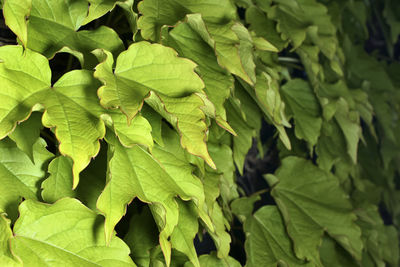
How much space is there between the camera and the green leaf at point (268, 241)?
2.18 ft

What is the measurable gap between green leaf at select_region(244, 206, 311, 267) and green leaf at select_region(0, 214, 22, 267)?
37 cm

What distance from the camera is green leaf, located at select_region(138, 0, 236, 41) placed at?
1.55 ft

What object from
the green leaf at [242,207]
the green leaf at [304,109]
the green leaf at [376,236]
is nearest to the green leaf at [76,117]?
the green leaf at [242,207]

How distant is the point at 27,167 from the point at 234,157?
312 millimetres

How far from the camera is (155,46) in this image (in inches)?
17.1

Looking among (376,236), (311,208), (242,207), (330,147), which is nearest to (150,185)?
(242,207)

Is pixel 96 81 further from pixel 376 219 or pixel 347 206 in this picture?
pixel 376 219

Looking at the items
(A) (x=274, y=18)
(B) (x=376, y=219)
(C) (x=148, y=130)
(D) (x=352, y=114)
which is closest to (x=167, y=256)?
(C) (x=148, y=130)

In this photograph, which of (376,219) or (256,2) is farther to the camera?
(376,219)

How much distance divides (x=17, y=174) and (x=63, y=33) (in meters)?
0.15

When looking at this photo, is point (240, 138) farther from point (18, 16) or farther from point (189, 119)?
point (18, 16)

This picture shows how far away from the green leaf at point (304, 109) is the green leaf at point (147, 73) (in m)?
0.43

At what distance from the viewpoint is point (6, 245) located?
1.23 ft

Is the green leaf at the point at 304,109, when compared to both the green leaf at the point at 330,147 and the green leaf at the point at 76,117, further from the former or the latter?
the green leaf at the point at 76,117
